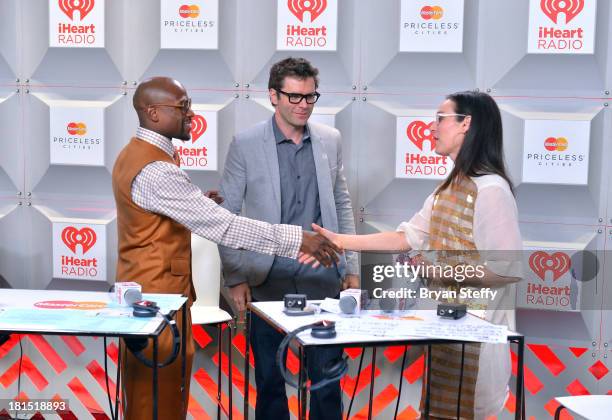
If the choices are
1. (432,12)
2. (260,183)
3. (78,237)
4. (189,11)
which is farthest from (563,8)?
(78,237)

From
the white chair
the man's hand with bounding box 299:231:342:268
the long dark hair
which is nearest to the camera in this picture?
the long dark hair

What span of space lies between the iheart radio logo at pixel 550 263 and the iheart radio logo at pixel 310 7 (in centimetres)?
207

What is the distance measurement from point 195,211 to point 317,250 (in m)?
0.70

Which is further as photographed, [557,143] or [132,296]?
[557,143]

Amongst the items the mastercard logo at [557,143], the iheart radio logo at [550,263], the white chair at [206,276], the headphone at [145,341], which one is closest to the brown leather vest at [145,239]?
the headphone at [145,341]

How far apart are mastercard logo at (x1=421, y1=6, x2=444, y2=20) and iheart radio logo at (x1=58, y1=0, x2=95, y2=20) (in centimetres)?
224

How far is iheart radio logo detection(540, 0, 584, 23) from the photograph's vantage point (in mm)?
5047

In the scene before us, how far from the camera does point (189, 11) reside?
5.49 meters

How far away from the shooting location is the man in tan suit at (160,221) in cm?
388

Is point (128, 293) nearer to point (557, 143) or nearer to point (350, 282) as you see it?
point (350, 282)

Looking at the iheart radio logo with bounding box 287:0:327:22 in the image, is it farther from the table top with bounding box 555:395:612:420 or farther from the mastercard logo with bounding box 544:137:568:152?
the table top with bounding box 555:395:612:420

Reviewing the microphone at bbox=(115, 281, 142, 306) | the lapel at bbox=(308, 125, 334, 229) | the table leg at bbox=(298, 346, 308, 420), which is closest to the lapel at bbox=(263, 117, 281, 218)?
the lapel at bbox=(308, 125, 334, 229)

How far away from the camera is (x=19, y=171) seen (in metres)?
5.79

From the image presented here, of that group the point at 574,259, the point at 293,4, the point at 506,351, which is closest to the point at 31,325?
the point at 506,351
